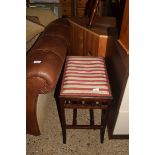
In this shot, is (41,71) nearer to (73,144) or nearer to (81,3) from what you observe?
(73,144)

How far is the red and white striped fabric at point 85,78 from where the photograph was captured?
1577 millimetres

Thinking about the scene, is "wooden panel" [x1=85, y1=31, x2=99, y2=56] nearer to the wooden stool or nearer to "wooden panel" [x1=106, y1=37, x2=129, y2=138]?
"wooden panel" [x1=106, y1=37, x2=129, y2=138]

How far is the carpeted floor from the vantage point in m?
1.73

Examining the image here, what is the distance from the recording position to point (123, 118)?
1696 mm

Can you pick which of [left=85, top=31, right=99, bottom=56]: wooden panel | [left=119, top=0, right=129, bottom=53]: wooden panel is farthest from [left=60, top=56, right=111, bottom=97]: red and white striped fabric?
[left=85, top=31, right=99, bottom=56]: wooden panel

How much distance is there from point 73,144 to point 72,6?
115 inches

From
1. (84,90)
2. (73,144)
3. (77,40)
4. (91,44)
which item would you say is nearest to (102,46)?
(91,44)

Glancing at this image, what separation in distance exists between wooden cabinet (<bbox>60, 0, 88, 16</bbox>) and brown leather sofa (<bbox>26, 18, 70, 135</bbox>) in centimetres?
246
